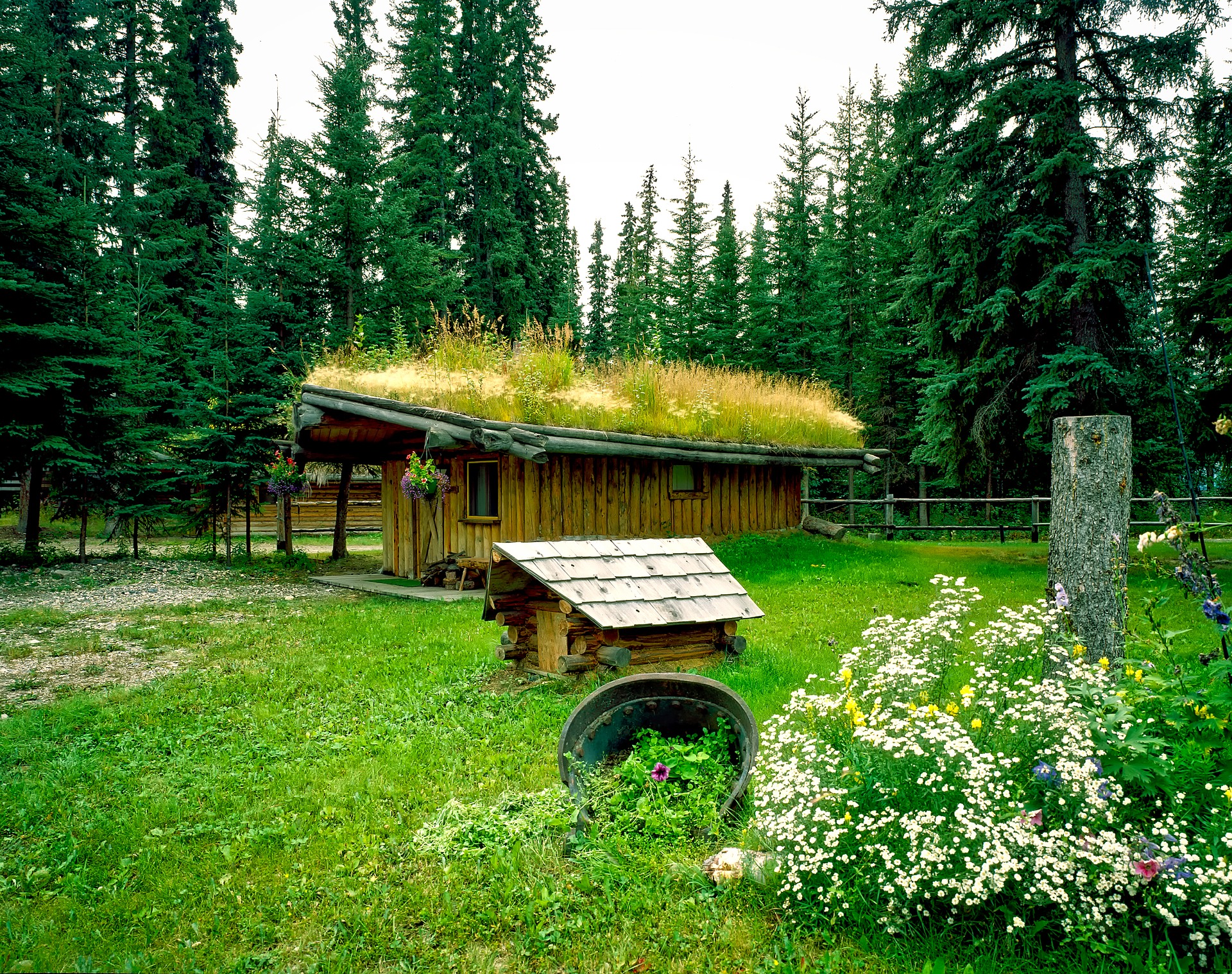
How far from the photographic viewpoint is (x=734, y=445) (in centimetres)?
1459

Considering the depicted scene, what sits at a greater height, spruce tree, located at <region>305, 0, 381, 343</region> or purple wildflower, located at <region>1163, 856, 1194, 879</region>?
spruce tree, located at <region>305, 0, 381, 343</region>

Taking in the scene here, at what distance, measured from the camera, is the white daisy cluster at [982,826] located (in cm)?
255

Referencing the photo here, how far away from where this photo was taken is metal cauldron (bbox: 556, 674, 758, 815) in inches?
157

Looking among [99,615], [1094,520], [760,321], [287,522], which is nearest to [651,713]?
[1094,520]

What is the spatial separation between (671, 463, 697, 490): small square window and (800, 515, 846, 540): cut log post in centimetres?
373

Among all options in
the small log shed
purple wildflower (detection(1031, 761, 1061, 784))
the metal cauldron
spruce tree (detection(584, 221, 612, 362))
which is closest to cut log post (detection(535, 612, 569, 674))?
the small log shed

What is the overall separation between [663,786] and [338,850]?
1641 millimetres

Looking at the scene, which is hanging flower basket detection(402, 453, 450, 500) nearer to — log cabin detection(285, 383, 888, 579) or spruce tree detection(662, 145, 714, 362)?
log cabin detection(285, 383, 888, 579)

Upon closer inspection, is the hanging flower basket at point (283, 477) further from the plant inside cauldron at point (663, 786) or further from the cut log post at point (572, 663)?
the plant inside cauldron at point (663, 786)

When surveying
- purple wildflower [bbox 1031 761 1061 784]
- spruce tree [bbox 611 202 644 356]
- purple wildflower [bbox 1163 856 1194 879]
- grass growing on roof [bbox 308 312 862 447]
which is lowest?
purple wildflower [bbox 1163 856 1194 879]

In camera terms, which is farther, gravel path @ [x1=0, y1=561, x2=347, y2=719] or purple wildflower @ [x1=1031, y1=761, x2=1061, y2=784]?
gravel path @ [x1=0, y1=561, x2=347, y2=719]

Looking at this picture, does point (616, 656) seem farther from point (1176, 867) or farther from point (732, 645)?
point (1176, 867)

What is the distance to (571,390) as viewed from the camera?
1307cm

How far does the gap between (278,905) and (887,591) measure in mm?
9941
